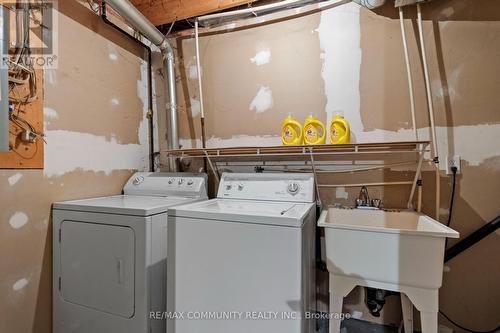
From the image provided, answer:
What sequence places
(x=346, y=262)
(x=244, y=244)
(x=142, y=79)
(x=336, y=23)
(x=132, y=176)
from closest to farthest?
(x=244, y=244)
(x=346, y=262)
(x=336, y=23)
(x=132, y=176)
(x=142, y=79)

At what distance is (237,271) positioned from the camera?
1276 millimetres

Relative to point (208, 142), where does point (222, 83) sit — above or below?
above

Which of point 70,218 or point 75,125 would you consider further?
point 75,125

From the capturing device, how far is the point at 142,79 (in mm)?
2520

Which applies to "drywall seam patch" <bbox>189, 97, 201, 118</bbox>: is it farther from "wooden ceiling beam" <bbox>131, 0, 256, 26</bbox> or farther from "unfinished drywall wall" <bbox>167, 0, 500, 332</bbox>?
"wooden ceiling beam" <bbox>131, 0, 256, 26</bbox>

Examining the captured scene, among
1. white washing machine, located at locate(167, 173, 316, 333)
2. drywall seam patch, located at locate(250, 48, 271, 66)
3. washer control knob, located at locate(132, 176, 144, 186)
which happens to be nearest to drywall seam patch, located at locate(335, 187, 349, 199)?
white washing machine, located at locate(167, 173, 316, 333)

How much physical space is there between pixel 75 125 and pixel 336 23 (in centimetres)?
204

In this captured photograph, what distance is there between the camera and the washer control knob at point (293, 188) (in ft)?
5.83

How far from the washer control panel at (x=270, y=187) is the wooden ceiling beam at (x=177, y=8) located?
1.36 metres

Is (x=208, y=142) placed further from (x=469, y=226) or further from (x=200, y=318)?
(x=469, y=226)

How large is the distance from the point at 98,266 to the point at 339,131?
171 cm

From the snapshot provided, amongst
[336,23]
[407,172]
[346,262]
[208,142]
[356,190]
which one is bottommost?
[346,262]

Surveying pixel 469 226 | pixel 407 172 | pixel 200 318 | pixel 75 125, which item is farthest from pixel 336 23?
pixel 200 318

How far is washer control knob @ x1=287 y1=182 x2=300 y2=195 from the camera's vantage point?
70.0 inches
